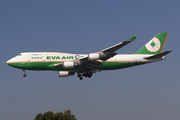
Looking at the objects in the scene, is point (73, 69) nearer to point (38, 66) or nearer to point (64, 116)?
point (38, 66)

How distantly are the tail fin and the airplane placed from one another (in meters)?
1.49

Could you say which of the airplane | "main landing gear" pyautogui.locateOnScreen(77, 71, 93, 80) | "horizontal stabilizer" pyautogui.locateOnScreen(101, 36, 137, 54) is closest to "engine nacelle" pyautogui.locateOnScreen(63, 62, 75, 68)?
the airplane

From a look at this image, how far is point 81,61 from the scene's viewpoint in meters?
55.8

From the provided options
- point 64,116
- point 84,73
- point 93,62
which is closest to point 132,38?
point 93,62

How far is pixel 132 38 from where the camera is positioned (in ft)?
158

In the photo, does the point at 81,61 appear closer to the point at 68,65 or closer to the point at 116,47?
the point at 68,65

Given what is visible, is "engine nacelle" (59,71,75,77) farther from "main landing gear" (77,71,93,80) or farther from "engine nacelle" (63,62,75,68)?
"engine nacelle" (63,62,75,68)

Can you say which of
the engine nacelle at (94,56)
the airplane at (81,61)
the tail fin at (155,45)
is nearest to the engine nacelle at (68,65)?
the airplane at (81,61)

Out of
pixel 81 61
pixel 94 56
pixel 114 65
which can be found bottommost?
pixel 114 65

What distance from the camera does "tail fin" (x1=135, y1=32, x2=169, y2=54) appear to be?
6228 centimetres

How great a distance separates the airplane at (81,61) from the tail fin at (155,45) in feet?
4.90

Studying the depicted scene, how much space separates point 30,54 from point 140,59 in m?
21.1

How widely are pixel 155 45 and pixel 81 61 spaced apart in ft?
56.0

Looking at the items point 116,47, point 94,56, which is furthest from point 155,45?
point 94,56
